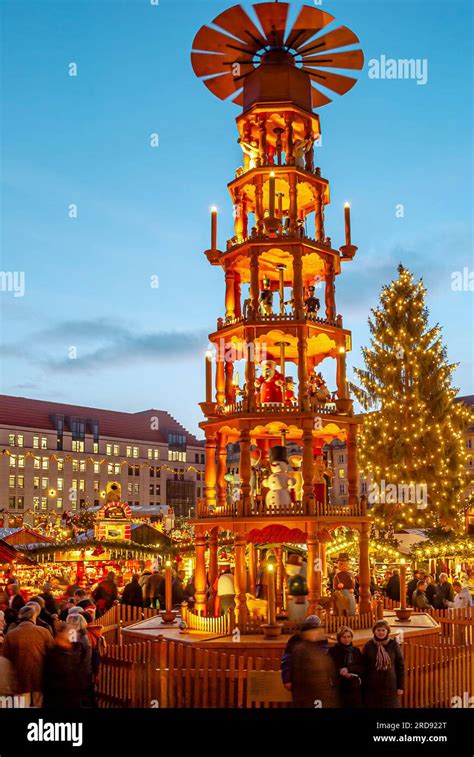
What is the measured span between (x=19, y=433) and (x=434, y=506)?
62.7 m

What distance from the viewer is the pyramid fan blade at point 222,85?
19.0 metres

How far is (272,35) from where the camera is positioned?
17.9 meters

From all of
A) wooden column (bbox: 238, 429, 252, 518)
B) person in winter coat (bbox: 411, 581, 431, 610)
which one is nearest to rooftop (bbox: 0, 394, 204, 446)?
person in winter coat (bbox: 411, 581, 431, 610)

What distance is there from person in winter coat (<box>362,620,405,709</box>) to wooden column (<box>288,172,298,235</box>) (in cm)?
969

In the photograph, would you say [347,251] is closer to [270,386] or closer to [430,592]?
[270,386]

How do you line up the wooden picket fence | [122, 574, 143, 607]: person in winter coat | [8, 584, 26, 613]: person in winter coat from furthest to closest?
[122, 574, 143, 607]: person in winter coat < [8, 584, 26, 613]: person in winter coat < the wooden picket fence

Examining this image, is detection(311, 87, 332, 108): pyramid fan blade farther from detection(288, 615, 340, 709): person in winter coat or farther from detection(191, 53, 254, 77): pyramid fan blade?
detection(288, 615, 340, 709): person in winter coat

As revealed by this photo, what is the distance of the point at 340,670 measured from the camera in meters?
9.26

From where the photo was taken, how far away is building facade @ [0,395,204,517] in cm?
9050

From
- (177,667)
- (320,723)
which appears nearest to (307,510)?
(177,667)

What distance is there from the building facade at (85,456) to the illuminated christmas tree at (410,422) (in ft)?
154

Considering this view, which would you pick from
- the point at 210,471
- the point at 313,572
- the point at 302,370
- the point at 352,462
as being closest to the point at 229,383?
the point at 210,471

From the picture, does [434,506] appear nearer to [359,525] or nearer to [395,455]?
[395,455]

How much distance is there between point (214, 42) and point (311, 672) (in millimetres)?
14302
